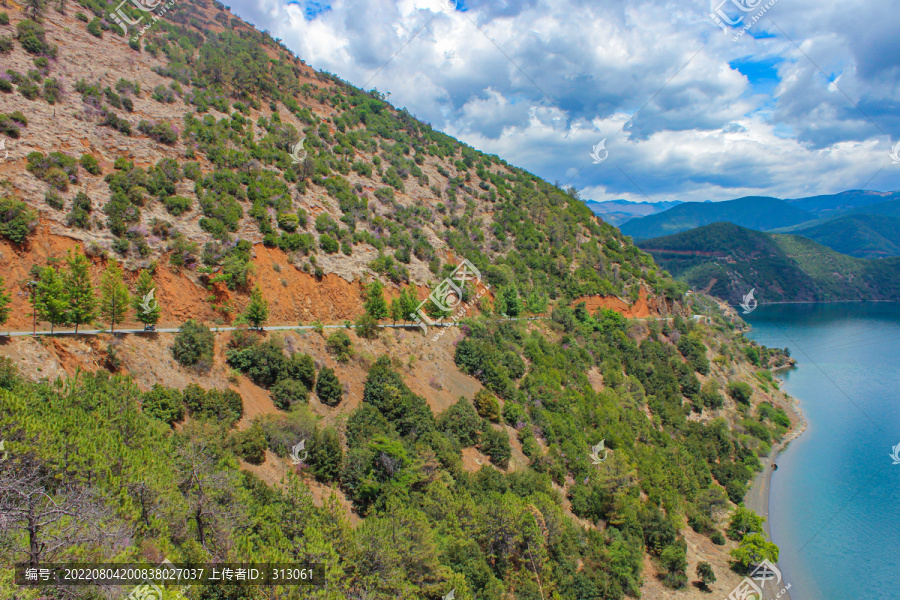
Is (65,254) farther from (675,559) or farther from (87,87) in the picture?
(675,559)

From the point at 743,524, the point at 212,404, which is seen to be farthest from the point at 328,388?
the point at 743,524

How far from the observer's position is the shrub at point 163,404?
1680 centimetres

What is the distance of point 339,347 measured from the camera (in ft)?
88.8

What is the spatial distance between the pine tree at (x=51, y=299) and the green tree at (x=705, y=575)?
122ft

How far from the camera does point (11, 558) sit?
26.8 feet

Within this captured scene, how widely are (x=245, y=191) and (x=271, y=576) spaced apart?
29.7m

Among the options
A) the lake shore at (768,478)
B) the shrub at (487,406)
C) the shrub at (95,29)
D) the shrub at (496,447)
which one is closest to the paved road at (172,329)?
the shrub at (487,406)

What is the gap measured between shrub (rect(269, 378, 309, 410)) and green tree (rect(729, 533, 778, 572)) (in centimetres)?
3037

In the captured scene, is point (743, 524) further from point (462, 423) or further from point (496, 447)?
point (462, 423)

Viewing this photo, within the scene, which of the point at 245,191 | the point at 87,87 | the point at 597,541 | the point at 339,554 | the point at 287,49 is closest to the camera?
the point at 339,554

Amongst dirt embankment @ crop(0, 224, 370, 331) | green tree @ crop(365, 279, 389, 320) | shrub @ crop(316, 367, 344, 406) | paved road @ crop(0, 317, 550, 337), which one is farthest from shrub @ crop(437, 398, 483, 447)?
dirt embankment @ crop(0, 224, 370, 331)

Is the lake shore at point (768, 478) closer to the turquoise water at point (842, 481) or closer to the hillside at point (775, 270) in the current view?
the turquoise water at point (842, 481)

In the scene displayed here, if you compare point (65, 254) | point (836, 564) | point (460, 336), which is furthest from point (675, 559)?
point (65, 254)

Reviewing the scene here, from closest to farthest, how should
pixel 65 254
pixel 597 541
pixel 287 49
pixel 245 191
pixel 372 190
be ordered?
pixel 65 254, pixel 597 541, pixel 245 191, pixel 372 190, pixel 287 49
